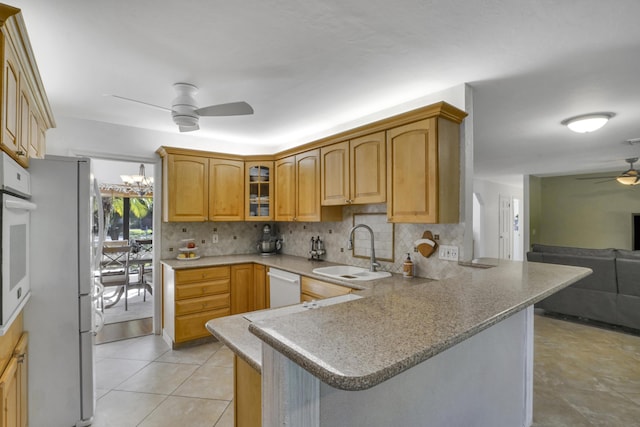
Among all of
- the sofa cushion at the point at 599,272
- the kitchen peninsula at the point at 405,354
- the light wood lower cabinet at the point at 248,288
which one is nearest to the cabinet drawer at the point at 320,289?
the light wood lower cabinet at the point at 248,288

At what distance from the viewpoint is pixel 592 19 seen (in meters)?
1.62

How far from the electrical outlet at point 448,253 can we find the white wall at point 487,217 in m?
5.54

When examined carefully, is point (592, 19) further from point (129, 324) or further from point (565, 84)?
point (129, 324)

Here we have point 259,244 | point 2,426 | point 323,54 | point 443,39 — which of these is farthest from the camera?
point 259,244

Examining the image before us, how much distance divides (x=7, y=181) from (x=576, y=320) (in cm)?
582

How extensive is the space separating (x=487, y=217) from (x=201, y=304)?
23.3 ft

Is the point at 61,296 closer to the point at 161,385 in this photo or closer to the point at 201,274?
the point at 161,385

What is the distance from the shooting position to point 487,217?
25.9ft

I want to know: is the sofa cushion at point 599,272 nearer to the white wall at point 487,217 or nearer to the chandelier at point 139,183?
the white wall at point 487,217

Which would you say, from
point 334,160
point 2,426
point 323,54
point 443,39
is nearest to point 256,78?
point 323,54

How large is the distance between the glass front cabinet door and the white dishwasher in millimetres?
925

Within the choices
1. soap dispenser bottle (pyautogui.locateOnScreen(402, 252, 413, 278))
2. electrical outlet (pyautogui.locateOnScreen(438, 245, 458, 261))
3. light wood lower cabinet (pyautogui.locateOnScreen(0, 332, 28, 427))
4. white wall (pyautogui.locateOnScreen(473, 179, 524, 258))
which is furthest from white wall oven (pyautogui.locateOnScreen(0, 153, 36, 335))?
white wall (pyautogui.locateOnScreen(473, 179, 524, 258))

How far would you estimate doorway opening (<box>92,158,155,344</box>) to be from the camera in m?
4.07

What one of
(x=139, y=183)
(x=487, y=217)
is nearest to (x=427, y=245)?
(x=139, y=183)
